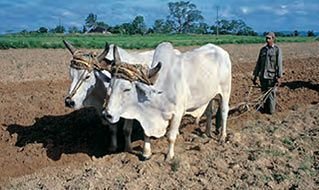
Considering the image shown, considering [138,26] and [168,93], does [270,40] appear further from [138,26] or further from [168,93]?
[138,26]

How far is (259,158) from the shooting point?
7.46m

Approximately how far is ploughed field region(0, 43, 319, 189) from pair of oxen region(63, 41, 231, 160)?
551mm

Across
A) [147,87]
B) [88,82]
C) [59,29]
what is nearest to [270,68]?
[147,87]

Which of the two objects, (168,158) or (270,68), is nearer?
(168,158)

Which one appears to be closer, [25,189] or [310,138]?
[25,189]

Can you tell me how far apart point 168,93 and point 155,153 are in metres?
1.07

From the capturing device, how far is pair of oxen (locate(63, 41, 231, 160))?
6797 millimetres

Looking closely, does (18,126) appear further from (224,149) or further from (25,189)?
(224,149)

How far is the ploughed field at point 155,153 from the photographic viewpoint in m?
6.61

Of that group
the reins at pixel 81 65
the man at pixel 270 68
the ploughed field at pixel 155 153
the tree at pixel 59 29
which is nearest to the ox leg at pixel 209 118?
the ploughed field at pixel 155 153

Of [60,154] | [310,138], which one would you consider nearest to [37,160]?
[60,154]

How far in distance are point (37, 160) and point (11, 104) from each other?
150 inches

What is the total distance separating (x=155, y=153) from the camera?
25.4 feet

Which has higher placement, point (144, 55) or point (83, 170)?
point (144, 55)
